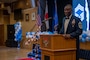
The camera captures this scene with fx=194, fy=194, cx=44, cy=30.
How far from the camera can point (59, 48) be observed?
2730 mm

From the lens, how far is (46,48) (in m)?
2.88

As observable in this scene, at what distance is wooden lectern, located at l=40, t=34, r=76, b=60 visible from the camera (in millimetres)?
2711

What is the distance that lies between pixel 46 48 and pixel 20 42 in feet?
38.2

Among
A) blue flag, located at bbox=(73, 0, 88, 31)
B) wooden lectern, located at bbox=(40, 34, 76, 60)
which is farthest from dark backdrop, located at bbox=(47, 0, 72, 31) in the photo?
wooden lectern, located at bbox=(40, 34, 76, 60)

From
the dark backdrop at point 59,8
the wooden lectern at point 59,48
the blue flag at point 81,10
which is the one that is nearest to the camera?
the wooden lectern at point 59,48

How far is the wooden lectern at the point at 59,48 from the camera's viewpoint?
271 centimetres

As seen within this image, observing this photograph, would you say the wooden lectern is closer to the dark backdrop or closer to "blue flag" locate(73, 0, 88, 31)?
"blue flag" locate(73, 0, 88, 31)

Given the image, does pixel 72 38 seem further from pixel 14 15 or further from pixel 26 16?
pixel 14 15

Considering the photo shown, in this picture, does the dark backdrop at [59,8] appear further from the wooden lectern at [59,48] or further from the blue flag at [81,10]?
the wooden lectern at [59,48]

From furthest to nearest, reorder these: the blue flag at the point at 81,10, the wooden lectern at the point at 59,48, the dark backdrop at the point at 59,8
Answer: the dark backdrop at the point at 59,8
the blue flag at the point at 81,10
the wooden lectern at the point at 59,48

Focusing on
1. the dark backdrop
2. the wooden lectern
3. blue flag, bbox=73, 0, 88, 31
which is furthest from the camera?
the dark backdrop

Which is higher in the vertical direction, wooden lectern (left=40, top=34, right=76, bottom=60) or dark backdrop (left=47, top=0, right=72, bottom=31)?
dark backdrop (left=47, top=0, right=72, bottom=31)

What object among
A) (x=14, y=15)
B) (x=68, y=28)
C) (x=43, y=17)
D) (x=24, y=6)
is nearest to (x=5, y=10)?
(x=14, y=15)

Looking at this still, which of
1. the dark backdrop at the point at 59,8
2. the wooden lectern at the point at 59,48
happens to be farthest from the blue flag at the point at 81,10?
the wooden lectern at the point at 59,48
